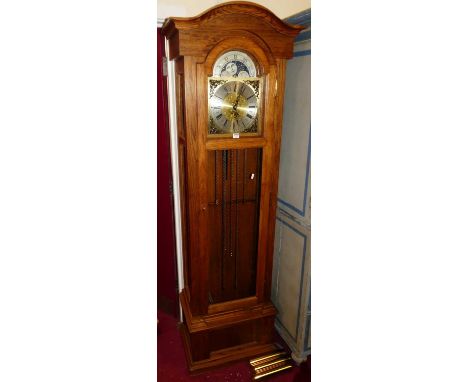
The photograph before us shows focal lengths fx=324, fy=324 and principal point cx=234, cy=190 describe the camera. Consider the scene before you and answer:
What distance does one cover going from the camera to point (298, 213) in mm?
1943

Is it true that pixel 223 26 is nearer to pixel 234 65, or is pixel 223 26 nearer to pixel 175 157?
pixel 234 65

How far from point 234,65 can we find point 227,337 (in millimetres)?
1573

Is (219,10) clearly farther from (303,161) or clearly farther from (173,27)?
(303,161)

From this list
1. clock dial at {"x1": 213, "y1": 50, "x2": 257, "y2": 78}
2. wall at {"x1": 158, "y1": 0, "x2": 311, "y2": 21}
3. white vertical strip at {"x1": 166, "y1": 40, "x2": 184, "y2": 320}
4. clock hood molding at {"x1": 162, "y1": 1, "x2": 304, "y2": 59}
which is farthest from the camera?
white vertical strip at {"x1": 166, "y1": 40, "x2": 184, "y2": 320}

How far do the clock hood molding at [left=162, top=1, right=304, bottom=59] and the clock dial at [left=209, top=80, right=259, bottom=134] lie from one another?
7.6 inches

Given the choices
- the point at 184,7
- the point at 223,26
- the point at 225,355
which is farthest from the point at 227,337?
the point at 184,7

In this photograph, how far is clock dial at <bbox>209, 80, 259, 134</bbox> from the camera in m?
1.61

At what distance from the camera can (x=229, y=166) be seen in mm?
1812

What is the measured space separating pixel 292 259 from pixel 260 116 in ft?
3.07

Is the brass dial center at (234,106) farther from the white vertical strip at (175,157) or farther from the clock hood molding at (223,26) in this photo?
the white vertical strip at (175,157)

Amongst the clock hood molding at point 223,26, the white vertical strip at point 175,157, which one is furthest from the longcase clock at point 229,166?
the white vertical strip at point 175,157

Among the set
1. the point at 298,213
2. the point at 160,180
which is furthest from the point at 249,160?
the point at 160,180

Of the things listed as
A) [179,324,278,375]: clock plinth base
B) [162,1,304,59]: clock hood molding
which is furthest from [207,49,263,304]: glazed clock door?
[179,324,278,375]: clock plinth base

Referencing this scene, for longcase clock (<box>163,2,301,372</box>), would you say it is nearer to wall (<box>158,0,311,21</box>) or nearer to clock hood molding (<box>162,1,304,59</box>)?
clock hood molding (<box>162,1,304,59</box>)
